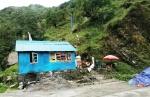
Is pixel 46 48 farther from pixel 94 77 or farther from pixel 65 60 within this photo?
pixel 94 77

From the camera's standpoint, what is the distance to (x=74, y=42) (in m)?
38.1

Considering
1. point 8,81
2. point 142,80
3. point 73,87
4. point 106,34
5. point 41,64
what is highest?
point 106,34

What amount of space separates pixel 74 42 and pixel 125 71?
10.3m

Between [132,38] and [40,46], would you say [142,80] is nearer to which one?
[40,46]

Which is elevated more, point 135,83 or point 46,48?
point 46,48

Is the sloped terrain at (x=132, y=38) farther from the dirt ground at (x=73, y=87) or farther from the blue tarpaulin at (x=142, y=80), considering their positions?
the dirt ground at (x=73, y=87)

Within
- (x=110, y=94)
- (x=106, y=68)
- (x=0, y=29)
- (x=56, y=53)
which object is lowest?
(x=110, y=94)

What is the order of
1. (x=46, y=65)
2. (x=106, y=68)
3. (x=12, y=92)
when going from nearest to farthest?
(x=12, y=92) < (x=46, y=65) < (x=106, y=68)

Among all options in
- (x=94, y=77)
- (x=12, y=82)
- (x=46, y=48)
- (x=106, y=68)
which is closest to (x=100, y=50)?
(x=106, y=68)

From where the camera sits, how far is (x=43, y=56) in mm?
27734

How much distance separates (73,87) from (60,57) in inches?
208

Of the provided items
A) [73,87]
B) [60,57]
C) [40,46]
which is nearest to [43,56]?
[40,46]

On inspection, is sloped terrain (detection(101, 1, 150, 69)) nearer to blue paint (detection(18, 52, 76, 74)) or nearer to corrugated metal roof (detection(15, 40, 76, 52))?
corrugated metal roof (detection(15, 40, 76, 52))

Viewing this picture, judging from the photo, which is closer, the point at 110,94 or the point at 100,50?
the point at 110,94
